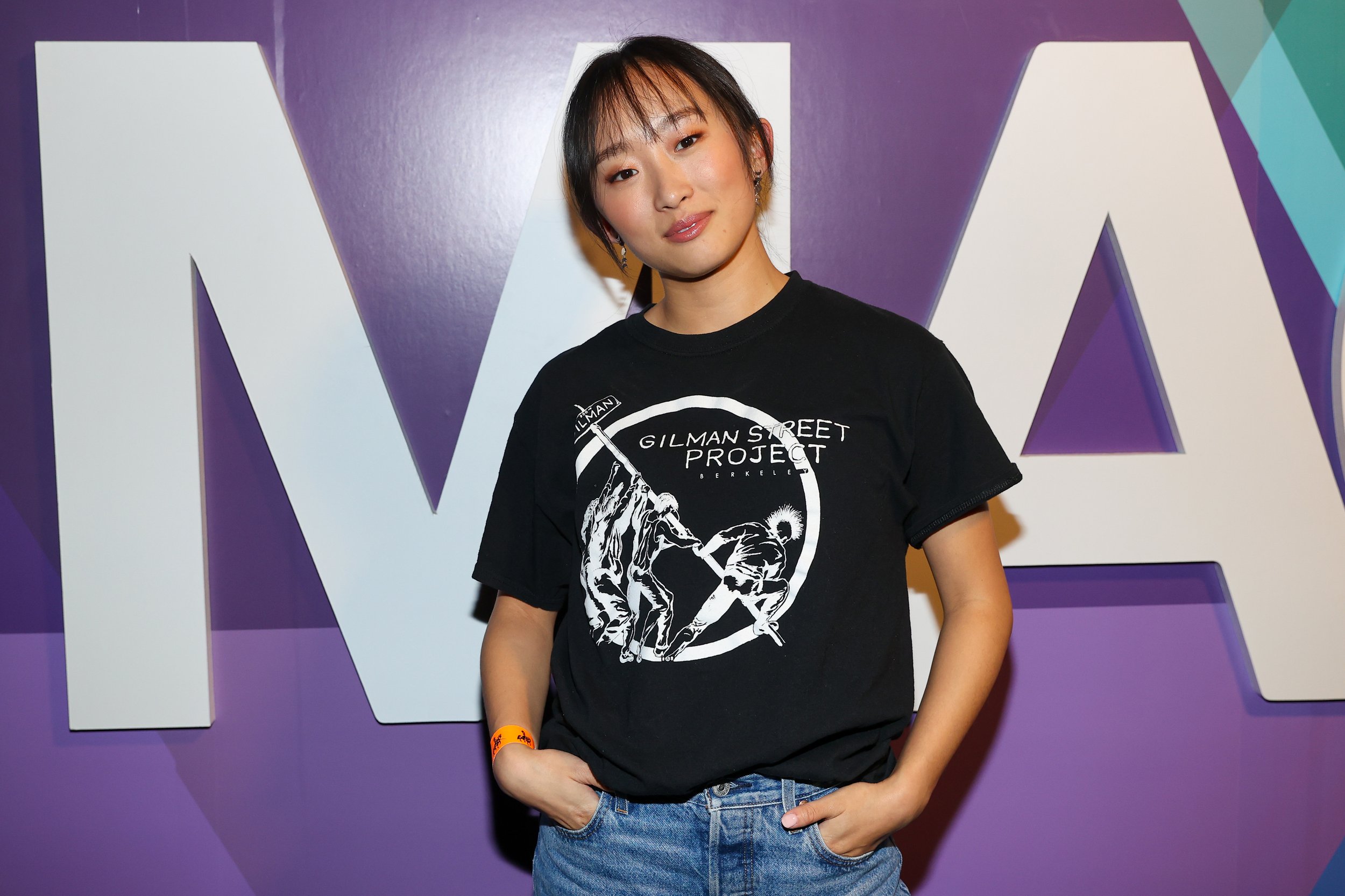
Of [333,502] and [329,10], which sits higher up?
[329,10]

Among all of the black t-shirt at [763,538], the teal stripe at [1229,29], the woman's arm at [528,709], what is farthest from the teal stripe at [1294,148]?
the woman's arm at [528,709]

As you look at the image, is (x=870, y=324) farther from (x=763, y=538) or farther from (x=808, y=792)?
(x=808, y=792)

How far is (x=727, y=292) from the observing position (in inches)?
48.0

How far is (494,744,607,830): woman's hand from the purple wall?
0.51 meters

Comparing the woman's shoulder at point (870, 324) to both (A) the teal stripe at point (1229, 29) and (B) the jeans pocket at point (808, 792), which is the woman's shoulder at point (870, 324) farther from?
(A) the teal stripe at point (1229, 29)

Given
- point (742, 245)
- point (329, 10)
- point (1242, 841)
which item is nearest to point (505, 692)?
point (742, 245)

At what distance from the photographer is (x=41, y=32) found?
1.56 meters

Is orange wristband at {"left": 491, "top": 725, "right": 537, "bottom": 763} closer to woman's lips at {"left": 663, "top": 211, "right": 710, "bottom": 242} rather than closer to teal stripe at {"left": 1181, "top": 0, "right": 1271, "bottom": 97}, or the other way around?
woman's lips at {"left": 663, "top": 211, "right": 710, "bottom": 242}

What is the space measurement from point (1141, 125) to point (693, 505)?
111 cm

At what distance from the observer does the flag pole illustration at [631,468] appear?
108cm

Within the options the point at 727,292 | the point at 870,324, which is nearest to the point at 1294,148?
the point at 870,324

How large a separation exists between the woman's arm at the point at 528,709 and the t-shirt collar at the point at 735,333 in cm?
44

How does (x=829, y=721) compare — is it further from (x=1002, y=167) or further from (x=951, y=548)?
(x=1002, y=167)

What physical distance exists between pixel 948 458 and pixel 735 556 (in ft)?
0.94
